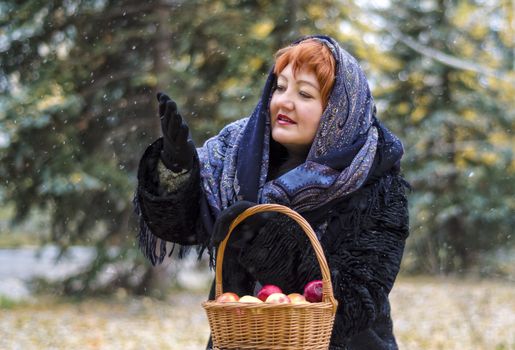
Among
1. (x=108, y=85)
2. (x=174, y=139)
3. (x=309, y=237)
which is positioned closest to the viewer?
(x=309, y=237)

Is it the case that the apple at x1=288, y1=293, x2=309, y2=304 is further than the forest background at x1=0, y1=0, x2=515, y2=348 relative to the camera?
No

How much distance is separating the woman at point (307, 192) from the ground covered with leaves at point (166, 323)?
4.77 meters

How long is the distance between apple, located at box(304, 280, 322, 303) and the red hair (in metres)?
0.56

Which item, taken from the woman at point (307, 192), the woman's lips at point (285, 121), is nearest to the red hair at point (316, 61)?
the woman at point (307, 192)

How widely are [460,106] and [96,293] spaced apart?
229 inches

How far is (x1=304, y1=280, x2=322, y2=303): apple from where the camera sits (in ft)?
7.26

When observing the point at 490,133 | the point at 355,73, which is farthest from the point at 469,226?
the point at 355,73

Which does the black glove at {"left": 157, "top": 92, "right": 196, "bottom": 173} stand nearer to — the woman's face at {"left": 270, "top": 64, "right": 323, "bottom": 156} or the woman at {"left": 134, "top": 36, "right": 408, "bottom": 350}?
the woman at {"left": 134, "top": 36, "right": 408, "bottom": 350}

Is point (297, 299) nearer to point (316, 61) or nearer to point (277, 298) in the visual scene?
point (277, 298)

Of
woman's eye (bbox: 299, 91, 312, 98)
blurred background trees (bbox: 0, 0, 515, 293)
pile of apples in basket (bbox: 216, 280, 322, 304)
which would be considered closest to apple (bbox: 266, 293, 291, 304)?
pile of apples in basket (bbox: 216, 280, 322, 304)

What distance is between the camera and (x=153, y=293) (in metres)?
9.07

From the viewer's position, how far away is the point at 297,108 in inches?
96.1

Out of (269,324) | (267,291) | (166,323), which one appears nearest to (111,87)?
(166,323)

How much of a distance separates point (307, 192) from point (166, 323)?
20.1 feet
